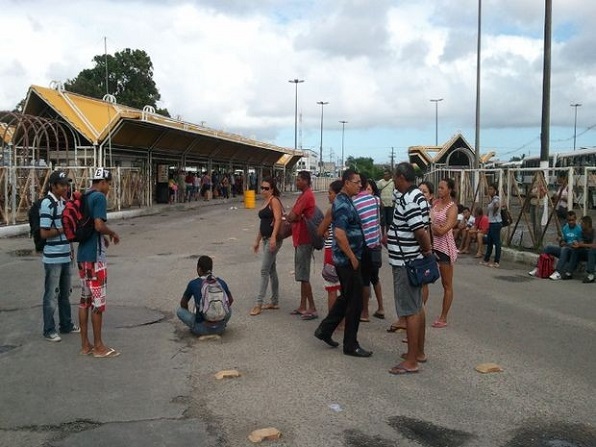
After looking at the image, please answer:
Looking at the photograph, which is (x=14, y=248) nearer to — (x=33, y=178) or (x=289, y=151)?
(x=33, y=178)

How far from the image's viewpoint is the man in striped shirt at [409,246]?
5340mm

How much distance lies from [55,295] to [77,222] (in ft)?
3.57

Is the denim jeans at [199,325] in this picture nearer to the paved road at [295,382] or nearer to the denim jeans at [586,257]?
the paved road at [295,382]

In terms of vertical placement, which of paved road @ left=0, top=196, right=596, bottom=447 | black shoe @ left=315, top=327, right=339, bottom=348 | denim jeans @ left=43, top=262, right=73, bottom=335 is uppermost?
denim jeans @ left=43, top=262, right=73, bottom=335

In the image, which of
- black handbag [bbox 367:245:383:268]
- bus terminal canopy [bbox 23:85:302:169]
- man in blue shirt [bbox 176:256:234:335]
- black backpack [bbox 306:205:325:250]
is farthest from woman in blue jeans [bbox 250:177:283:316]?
bus terminal canopy [bbox 23:85:302:169]

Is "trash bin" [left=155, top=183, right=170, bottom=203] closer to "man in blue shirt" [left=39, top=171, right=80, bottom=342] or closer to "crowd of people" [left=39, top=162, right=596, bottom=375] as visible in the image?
"crowd of people" [left=39, top=162, right=596, bottom=375]

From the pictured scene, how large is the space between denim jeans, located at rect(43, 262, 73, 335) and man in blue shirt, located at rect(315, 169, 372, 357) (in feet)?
9.30

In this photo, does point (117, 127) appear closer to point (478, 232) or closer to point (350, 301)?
point (478, 232)

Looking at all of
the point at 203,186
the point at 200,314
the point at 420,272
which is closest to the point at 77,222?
the point at 200,314

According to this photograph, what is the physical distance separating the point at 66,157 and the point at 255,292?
1806 cm

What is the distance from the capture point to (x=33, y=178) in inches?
701

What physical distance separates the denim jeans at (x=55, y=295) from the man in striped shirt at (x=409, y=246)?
3444mm

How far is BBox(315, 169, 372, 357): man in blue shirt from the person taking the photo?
5793 millimetres

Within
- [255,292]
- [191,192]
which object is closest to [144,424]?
[255,292]
